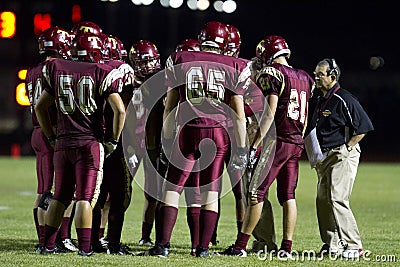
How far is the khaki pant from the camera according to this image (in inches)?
287

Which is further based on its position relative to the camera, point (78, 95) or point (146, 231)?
point (146, 231)

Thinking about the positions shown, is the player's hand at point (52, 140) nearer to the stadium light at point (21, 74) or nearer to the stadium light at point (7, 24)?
the stadium light at point (21, 74)

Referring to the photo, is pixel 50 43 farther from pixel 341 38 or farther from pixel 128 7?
pixel 341 38

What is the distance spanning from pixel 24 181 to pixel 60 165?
7.99 metres

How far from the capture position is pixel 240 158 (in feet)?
23.5

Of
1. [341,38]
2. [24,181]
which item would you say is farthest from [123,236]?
[341,38]

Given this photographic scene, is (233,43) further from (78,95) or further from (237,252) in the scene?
(237,252)

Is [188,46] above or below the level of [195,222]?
above

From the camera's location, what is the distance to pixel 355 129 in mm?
7352

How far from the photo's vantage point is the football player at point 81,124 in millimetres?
6898

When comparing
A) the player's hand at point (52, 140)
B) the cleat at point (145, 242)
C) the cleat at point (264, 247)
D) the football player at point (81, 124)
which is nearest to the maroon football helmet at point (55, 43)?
the football player at point (81, 124)

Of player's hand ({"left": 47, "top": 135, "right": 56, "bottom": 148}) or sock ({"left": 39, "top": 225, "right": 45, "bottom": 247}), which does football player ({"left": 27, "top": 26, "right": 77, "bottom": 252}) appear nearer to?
sock ({"left": 39, "top": 225, "right": 45, "bottom": 247})

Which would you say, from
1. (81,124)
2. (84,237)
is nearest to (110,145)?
(81,124)

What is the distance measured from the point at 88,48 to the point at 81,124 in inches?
23.7
